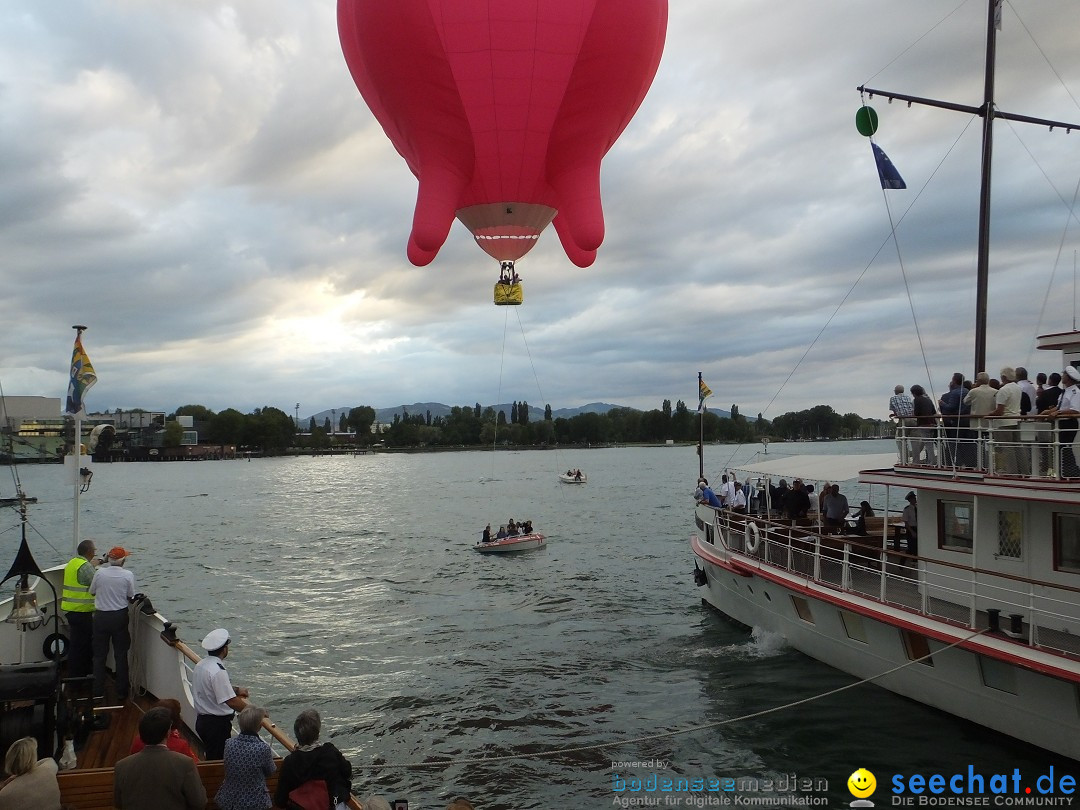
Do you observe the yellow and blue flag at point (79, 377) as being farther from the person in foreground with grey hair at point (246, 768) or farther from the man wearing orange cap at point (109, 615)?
the person in foreground with grey hair at point (246, 768)

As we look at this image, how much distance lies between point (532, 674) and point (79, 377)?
11.5 m

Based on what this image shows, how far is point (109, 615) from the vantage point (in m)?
10.1

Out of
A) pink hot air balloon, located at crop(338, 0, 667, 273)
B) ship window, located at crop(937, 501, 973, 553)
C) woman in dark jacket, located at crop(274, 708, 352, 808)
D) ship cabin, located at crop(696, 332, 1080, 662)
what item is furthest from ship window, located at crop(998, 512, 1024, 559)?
woman in dark jacket, located at crop(274, 708, 352, 808)

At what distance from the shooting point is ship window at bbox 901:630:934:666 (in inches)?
540

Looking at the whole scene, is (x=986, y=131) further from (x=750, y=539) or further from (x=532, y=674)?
(x=532, y=674)

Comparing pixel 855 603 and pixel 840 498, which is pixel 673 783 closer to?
pixel 855 603

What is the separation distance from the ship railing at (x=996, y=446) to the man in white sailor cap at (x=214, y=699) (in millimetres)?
11371

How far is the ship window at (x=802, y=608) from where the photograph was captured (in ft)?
56.5

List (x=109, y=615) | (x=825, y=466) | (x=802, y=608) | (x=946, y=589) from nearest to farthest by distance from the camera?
(x=109, y=615), (x=946, y=589), (x=802, y=608), (x=825, y=466)

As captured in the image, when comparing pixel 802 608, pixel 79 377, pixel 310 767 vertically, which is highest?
pixel 79 377

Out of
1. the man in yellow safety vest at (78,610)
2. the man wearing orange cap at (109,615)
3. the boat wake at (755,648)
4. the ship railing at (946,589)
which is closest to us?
the man wearing orange cap at (109,615)

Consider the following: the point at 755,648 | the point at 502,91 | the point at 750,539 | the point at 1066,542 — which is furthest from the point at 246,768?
the point at 750,539

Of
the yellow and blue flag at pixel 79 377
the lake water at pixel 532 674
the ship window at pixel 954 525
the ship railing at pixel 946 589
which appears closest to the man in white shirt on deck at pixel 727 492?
the lake water at pixel 532 674

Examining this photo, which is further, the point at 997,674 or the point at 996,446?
the point at 996,446
